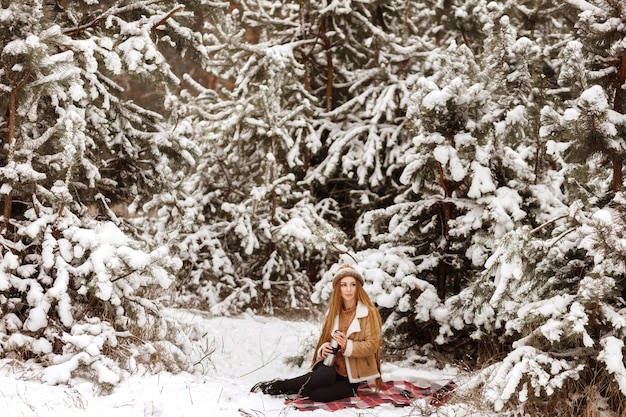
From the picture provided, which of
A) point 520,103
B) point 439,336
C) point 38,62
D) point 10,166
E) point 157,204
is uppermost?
point 38,62

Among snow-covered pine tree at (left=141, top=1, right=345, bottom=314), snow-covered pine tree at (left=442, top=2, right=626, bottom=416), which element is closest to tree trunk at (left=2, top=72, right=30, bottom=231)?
snow-covered pine tree at (left=141, top=1, right=345, bottom=314)

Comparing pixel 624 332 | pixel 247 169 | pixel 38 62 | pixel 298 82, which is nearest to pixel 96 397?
pixel 38 62

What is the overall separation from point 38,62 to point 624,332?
4.86 metres

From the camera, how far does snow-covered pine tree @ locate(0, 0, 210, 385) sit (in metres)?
4.82

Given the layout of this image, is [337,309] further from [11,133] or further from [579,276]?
[11,133]

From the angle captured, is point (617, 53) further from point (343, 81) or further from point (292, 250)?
point (343, 81)

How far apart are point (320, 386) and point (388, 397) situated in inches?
23.3

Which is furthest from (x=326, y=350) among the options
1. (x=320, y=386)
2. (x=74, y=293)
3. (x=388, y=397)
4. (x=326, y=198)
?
(x=326, y=198)

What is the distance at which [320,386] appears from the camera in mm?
4855

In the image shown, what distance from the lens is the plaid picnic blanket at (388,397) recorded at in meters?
4.62

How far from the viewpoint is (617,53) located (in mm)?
4070

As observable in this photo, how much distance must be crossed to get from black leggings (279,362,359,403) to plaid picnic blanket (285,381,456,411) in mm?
53

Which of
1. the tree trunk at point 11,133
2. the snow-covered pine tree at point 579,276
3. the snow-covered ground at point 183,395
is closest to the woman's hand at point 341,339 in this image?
the snow-covered ground at point 183,395

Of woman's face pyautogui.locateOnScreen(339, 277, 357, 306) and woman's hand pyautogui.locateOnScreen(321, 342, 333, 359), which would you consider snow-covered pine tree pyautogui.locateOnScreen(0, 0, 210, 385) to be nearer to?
woman's hand pyautogui.locateOnScreen(321, 342, 333, 359)
